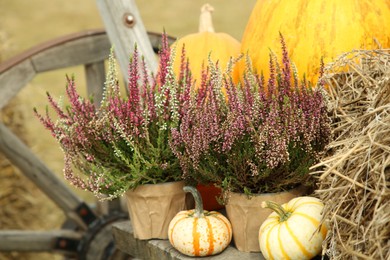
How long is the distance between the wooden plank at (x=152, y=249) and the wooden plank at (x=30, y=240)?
166cm

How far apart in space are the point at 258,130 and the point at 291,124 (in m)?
0.11

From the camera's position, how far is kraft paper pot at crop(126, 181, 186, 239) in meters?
2.65

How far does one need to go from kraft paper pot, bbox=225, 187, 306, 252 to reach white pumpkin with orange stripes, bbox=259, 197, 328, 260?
5.8 inches

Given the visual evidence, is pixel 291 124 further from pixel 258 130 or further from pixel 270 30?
pixel 270 30

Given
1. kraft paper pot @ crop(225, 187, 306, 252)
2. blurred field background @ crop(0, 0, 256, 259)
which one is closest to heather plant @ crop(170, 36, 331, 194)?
kraft paper pot @ crop(225, 187, 306, 252)

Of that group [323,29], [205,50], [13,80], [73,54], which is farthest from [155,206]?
[73,54]

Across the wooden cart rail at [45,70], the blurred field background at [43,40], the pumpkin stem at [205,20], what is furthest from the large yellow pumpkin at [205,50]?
the blurred field background at [43,40]

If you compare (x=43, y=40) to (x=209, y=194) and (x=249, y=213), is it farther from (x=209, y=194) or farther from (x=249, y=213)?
(x=249, y=213)

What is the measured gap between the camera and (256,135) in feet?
7.61

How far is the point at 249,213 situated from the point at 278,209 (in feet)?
0.67

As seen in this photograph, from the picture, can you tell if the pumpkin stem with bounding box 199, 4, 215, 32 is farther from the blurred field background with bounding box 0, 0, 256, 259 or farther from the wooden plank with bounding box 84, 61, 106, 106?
the blurred field background with bounding box 0, 0, 256, 259

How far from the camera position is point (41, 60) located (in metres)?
4.09

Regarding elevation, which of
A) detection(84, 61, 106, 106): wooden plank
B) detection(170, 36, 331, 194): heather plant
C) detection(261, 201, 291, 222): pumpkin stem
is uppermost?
detection(84, 61, 106, 106): wooden plank

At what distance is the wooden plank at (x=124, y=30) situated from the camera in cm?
367
